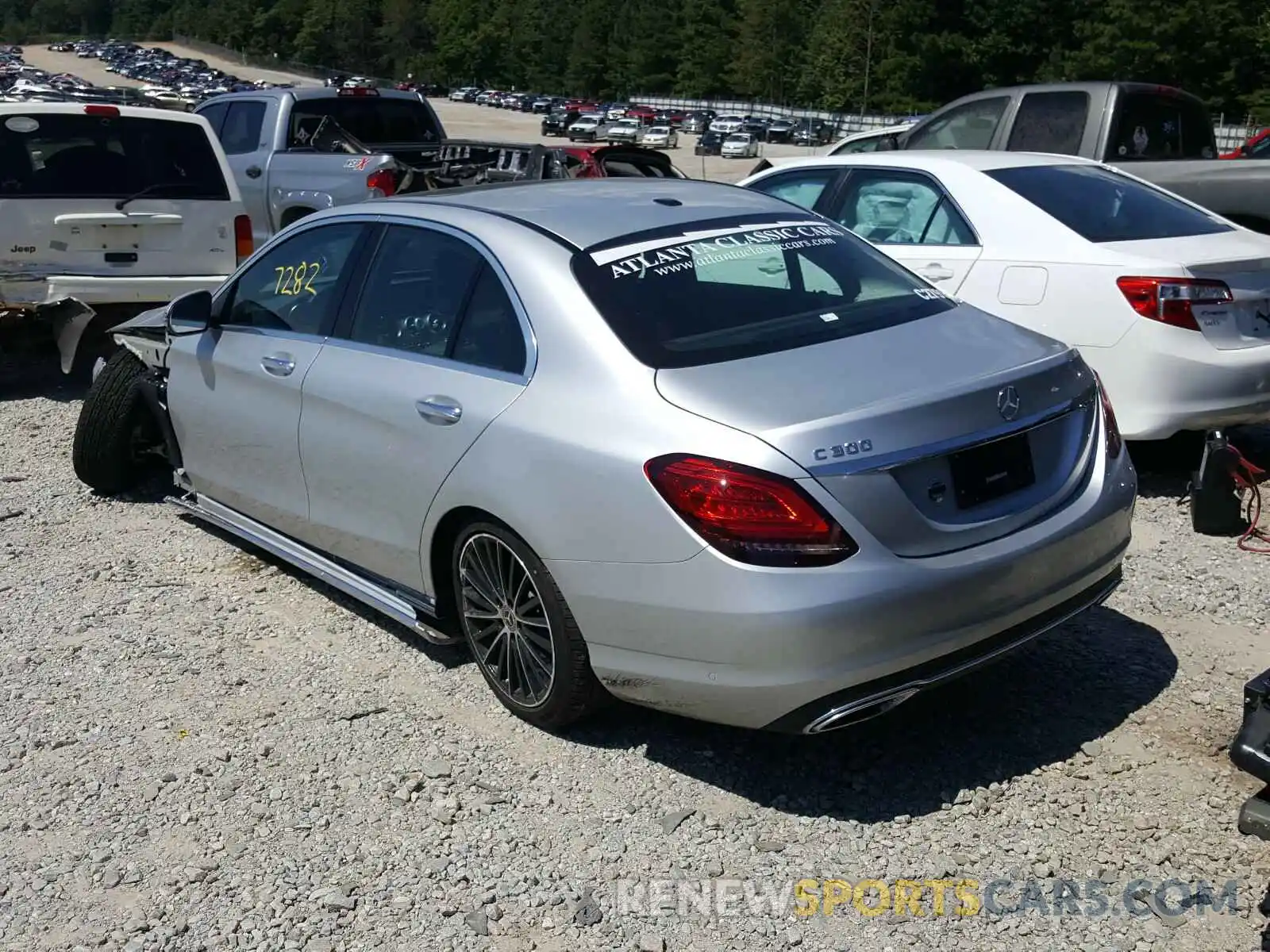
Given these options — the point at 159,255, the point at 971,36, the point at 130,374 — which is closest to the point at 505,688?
the point at 130,374

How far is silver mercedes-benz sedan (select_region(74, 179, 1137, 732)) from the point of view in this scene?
331cm

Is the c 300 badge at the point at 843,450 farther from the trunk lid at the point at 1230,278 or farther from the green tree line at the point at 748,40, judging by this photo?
the green tree line at the point at 748,40

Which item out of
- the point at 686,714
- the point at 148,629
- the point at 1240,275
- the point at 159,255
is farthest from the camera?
the point at 159,255

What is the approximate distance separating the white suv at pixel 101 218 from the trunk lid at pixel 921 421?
236 inches

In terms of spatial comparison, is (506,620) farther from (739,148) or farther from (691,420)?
(739,148)

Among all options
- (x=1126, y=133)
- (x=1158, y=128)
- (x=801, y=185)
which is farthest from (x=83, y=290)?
(x=1158, y=128)

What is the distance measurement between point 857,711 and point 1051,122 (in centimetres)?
784

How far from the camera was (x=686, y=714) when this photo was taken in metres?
3.58

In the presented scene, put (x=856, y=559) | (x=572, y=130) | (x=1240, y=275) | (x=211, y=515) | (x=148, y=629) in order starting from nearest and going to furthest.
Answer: (x=856, y=559) → (x=148, y=629) → (x=211, y=515) → (x=1240, y=275) → (x=572, y=130)

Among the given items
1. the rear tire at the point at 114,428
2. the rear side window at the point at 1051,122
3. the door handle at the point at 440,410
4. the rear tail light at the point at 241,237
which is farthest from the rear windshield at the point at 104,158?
the rear side window at the point at 1051,122

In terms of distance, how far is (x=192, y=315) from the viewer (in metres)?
5.35

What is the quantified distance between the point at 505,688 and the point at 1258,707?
2.17 m

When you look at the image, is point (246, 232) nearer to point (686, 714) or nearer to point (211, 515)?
point (211, 515)

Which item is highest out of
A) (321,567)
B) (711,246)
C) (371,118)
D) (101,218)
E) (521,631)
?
(711,246)
